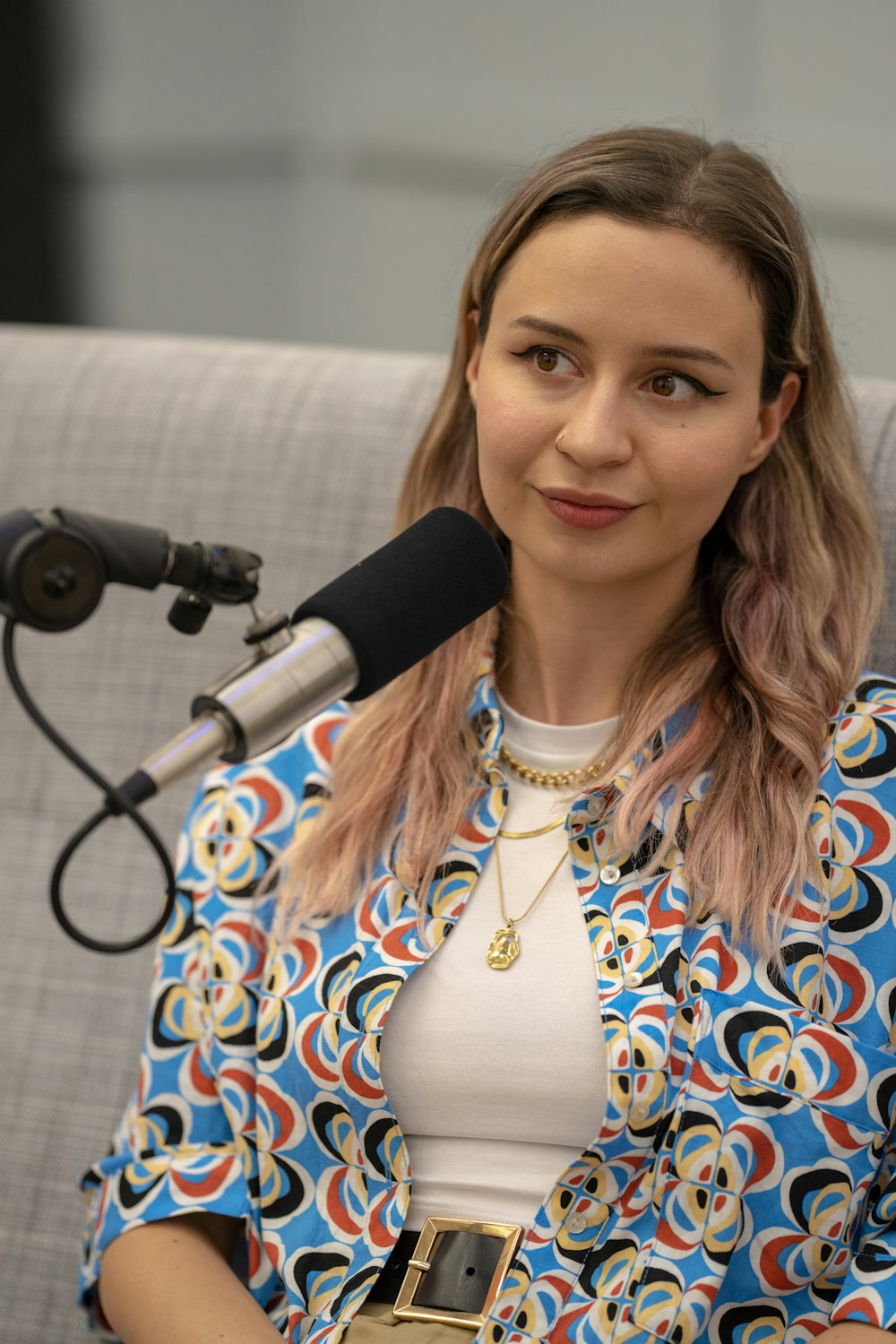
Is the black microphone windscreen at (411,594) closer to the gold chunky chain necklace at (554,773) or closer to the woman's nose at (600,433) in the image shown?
the woman's nose at (600,433)

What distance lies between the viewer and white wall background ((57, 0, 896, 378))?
216cm

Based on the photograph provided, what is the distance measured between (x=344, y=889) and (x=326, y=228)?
73.0 inches

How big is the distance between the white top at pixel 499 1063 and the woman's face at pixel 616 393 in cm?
27

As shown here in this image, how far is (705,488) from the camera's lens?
1115 mm

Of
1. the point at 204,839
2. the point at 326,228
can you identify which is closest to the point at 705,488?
the point at 204,839

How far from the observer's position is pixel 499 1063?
1.07m

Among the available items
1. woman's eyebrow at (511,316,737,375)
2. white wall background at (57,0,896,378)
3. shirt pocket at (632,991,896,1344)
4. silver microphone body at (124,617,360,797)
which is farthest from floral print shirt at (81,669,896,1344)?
white wall background at (57,0,896,378)

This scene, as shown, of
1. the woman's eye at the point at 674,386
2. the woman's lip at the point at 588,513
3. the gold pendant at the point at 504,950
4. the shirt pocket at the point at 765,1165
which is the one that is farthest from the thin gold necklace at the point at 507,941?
the woman's eye at the point at 674,386

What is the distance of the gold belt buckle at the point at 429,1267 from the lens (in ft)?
3.42

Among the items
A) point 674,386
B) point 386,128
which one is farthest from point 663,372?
point 386,128

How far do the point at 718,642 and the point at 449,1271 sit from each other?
21.0 inches

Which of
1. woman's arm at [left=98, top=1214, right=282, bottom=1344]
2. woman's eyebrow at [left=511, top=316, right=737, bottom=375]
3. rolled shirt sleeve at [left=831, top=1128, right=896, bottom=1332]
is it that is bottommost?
woman's arm at [left=98, top=1214, right=282, bottom=1344]

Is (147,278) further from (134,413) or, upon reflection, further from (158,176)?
(134,413)

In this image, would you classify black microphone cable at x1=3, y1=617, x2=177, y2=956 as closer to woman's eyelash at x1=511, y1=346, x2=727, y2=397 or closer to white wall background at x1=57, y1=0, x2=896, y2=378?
woman's eyelash at x1=511, y1=346, x2=727, y2=397
